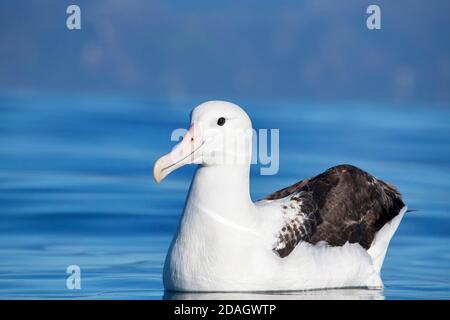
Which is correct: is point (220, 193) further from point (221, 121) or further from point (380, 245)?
point (380, 245)

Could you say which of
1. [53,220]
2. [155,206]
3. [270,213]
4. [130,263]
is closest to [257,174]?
[155,206]

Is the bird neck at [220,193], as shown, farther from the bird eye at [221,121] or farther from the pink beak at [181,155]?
the bird eye at [221,121]

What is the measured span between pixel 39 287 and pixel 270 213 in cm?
220

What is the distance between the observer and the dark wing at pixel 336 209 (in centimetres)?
1516

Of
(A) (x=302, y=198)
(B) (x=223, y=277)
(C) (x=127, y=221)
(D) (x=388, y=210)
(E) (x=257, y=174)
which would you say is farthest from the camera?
(E) (x=257, y=174)

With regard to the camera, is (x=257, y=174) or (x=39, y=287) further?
(x=257, y=174)

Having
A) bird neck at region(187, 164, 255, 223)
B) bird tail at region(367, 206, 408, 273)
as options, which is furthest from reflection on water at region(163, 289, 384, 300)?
bird tail at region(367, 206, 408, 273)

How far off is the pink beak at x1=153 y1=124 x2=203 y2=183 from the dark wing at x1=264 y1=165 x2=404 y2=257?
1076 millimetres

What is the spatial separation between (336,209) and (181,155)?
1.90 meters

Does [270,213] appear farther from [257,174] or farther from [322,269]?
[257,174]

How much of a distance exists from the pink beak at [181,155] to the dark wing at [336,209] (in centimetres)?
108

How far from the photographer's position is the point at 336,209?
15.7 m

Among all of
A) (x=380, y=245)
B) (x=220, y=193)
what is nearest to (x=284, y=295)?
(x=220, y=193)

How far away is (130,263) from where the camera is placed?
16.8m
